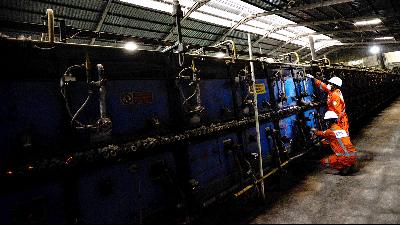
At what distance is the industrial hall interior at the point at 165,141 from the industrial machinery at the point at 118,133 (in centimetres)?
1

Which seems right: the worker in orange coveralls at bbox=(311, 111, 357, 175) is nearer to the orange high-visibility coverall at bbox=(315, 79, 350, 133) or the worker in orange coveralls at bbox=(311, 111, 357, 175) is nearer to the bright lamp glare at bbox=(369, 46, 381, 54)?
the orange high-visibility coverall at bbox=(315, 79, 350, 133)

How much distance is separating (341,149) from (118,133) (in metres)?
4.65

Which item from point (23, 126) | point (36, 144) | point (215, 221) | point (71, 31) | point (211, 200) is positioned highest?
point (71, 31)

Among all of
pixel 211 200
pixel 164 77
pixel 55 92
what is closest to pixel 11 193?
pixel 55 92

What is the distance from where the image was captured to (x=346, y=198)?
13.2ft

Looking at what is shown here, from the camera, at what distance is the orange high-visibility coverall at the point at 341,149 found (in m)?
5.31

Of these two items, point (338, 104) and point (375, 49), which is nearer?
point (338, 104)

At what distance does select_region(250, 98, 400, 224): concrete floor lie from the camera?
347 centimetres

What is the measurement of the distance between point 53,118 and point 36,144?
0.28 m

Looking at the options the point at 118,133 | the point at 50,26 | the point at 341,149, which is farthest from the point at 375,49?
the point at 50,26

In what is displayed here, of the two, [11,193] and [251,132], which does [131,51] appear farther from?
[251,132]

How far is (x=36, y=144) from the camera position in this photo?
2402mm

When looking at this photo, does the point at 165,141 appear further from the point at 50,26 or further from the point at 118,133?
the point at 50,26

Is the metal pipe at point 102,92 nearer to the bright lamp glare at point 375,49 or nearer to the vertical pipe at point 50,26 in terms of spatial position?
the vertical pipe at point 50,26
